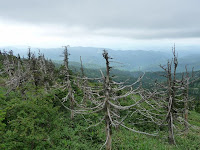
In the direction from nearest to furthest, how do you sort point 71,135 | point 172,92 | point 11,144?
point 11,144 → point 172,92 → point 71,135

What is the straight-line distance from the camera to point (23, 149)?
844cm

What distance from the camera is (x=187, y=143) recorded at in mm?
13891

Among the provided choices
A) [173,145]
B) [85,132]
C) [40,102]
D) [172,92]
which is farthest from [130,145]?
[40,102]

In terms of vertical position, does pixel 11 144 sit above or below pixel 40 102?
below

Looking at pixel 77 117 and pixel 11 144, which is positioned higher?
pixel 11 144

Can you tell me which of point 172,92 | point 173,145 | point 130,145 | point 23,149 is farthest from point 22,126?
point 173,145

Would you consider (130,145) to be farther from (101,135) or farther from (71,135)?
(71,135)

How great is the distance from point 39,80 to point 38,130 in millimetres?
15332

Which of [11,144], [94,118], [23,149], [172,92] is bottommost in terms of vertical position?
[94,118]

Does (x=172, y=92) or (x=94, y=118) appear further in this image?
(x=94, y=118)

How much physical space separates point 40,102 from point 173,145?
1248cm

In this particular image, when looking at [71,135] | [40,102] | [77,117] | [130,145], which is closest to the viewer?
[40,102]

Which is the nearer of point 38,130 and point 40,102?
point 38,130

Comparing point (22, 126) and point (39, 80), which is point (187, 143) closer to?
point (22, 126)
